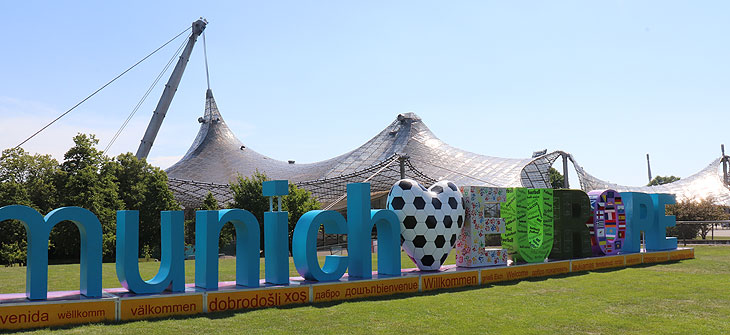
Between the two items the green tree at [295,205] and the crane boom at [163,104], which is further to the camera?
the crane boom at [163,104]

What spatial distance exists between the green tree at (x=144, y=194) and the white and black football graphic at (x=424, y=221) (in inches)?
1073

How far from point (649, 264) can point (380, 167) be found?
42.6 m

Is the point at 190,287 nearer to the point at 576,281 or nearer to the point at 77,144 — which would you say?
the point at 576,281

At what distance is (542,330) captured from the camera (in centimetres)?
1062

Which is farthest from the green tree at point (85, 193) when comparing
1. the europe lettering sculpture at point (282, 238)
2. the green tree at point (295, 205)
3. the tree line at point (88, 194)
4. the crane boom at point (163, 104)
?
the europe lettering sculpture at point (282, 238)

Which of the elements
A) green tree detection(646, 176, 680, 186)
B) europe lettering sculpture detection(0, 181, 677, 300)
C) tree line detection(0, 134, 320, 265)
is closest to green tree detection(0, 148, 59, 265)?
tree line detection(0, 134, 320, 265)

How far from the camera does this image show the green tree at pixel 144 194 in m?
39.7

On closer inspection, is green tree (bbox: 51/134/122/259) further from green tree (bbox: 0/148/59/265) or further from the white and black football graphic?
the white and black football graphic

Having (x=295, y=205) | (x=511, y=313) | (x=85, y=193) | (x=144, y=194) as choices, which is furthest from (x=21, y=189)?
(x=511, y=313)

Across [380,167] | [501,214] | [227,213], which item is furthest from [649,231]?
[380,167]

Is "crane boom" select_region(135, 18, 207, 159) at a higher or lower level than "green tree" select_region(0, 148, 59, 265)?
higher

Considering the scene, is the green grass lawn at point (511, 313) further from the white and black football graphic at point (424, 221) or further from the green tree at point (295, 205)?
the green tree at point (295, 205)

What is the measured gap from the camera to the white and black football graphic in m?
16.3

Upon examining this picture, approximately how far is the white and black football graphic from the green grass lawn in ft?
4.18
